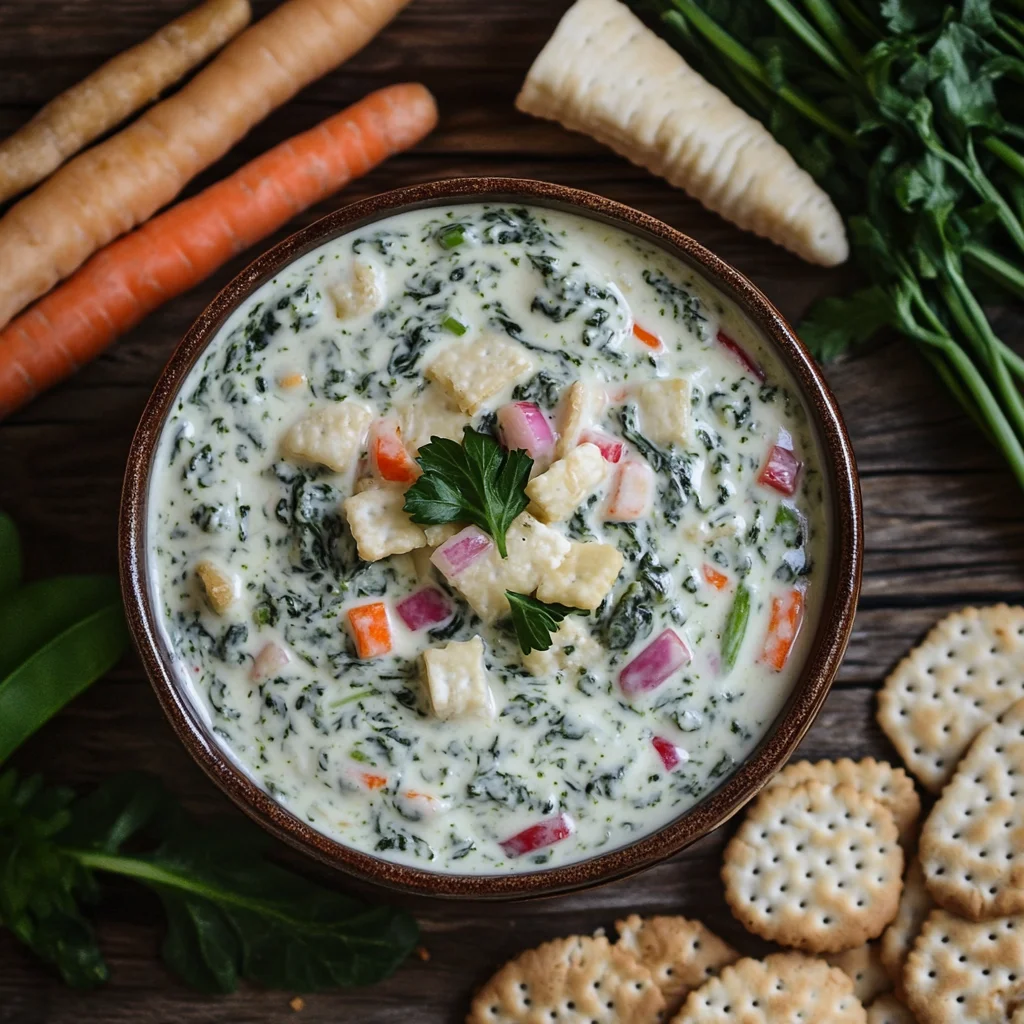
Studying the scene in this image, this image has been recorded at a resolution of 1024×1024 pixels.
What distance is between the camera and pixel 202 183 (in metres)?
3.19

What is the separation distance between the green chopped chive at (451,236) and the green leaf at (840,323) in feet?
3.04

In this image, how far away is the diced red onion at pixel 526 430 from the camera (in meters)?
2.41

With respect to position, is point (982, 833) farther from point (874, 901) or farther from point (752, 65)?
point (752, 65)

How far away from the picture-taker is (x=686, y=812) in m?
2.45

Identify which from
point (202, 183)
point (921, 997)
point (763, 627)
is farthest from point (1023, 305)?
point (202, 183)

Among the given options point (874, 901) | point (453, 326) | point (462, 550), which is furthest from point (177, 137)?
point (874, 901)

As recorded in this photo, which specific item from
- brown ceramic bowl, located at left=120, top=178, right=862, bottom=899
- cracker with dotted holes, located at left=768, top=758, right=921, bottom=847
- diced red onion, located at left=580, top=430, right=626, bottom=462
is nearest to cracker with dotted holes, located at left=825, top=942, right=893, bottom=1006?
cracker with dotted holes, located at left=768, top=758, right=921, bottom=847

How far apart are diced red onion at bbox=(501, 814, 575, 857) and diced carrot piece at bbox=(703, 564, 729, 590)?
550 mm

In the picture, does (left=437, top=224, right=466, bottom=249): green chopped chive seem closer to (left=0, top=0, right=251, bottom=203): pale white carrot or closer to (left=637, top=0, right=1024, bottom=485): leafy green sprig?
(left=637, top=0, right=1024, bottom=485): leafy green sprig

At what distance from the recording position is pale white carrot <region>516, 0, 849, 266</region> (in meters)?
2.89

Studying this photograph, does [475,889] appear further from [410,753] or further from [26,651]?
[26,651]

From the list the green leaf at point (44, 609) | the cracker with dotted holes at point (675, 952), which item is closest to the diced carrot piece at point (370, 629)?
the green leaf at point (44, 609)

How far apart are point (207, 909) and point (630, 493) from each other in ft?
4.73

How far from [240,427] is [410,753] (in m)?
0.74
